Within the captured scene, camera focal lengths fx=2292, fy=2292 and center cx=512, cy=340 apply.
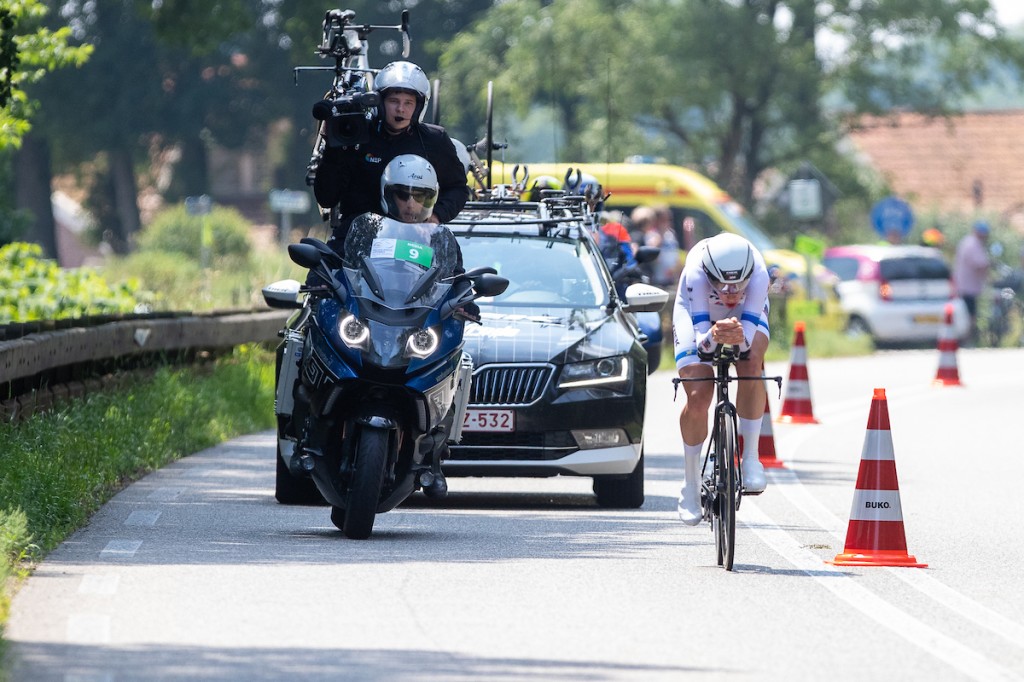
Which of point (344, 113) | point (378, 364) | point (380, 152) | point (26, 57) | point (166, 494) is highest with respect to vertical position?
point (26, 57)

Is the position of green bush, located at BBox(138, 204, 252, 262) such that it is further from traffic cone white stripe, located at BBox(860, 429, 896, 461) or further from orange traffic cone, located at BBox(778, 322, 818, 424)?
traffic cone white stripe, located at BBox(860, 429, 896, 461)

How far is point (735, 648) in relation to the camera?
7.71m

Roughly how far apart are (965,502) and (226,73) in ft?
189

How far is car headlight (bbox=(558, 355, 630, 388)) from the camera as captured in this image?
1228 cm

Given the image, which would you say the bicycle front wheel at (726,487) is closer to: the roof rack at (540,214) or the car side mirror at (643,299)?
the car side mirror at (643,299)

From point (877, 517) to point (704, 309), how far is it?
1.21 metres

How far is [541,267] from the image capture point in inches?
536

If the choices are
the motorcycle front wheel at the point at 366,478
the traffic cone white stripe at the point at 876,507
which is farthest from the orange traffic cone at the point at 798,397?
the motorcycle front wheel at the point at 366,478

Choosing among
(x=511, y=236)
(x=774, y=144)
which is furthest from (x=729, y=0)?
(x=511, y=236)

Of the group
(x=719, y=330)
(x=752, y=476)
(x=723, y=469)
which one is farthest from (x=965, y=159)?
(x=723, y=469)

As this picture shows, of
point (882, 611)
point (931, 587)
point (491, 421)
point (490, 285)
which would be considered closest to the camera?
point (882, 611)

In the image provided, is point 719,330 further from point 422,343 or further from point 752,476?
point 422,343

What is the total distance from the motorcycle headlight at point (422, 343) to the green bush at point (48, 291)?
31.5 ft

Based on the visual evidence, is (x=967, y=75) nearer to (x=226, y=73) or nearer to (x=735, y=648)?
(x=226, y=73)
